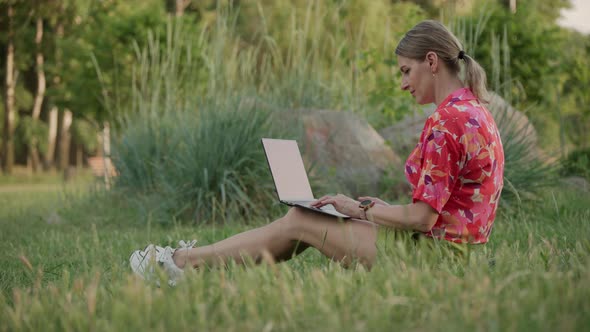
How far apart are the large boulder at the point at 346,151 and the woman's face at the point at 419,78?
3.25 m

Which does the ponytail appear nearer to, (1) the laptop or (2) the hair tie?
(2) the hair tie

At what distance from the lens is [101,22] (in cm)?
1594

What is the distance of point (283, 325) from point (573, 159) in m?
6.91

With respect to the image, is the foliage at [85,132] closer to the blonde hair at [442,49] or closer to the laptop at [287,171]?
the laptop at [287,171]

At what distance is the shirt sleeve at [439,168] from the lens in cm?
264

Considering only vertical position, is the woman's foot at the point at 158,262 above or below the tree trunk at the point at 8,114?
above

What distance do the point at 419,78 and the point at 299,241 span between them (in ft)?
2.68

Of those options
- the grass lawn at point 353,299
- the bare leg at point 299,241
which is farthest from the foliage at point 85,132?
the grass lawn at point 353,299

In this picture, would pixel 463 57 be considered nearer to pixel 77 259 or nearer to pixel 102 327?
pixel 102 327

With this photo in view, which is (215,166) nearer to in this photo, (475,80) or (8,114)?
(475,80)

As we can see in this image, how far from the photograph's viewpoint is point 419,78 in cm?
294

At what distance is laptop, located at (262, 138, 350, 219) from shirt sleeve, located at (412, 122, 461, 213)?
0.55m

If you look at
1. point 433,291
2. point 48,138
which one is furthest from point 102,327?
point 48,138

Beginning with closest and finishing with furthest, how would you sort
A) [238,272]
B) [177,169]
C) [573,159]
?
[238,272] → [177,169] → [573,159]
